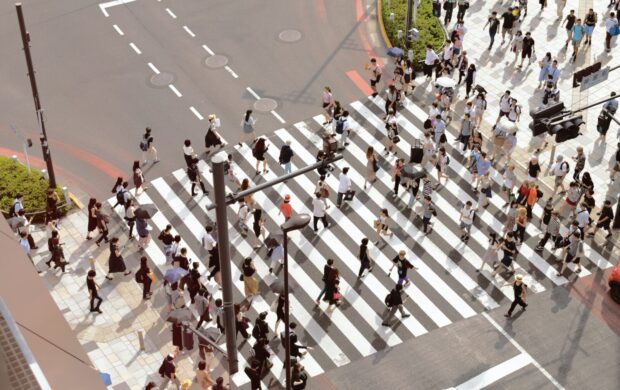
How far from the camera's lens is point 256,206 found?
102 ft

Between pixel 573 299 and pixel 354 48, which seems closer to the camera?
pixel 573 299

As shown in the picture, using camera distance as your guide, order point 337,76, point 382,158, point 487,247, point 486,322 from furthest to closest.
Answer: point 337,76
point 382,158
point 487,247
point 486,322

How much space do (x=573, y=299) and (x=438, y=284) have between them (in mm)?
3693

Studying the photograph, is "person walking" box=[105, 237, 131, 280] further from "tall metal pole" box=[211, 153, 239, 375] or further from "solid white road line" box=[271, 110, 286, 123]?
"tall metal pole" box=[211, 153, 239, 375]

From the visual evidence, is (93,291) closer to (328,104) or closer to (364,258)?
(364,258)

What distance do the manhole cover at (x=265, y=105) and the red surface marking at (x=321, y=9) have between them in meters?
5.85

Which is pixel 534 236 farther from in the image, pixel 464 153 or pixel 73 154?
pixel 73 154

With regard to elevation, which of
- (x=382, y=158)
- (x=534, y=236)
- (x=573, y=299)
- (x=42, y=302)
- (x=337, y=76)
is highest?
(x=337, y=76)

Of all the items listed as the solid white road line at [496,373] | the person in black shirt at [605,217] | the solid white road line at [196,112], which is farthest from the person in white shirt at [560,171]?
the solid white road line at [196,112]

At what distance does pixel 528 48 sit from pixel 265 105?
9.74 metres

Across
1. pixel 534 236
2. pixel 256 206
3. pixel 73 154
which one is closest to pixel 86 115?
pixel 73 154

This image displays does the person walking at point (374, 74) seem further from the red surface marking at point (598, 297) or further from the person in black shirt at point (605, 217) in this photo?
the red surface marking at point (598, 297)

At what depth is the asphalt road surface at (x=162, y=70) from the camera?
1325 inches

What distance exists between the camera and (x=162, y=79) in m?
36.1
